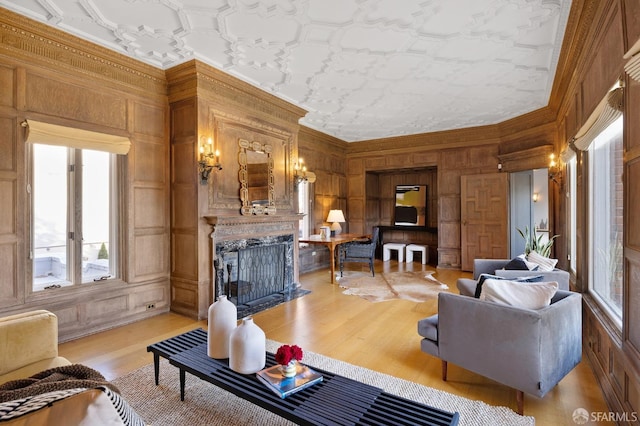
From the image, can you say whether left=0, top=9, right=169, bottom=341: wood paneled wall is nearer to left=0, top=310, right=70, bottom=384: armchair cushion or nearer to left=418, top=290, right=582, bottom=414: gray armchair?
left=0, top=310, right=70, bottom=384: armchair cushion

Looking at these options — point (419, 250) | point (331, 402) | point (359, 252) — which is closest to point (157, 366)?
point (331, 402)

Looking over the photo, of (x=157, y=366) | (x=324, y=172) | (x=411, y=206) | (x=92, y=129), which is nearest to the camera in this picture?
(x=157, y=366)

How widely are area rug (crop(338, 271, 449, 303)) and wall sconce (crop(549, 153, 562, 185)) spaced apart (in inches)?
96.4

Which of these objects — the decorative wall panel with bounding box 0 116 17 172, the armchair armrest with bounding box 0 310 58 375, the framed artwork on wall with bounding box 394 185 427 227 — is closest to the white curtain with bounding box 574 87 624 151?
the armchair armrest with bounding box 0 310 58 375

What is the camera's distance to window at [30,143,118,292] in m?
3.34

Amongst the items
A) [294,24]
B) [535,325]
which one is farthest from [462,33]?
[535,325]

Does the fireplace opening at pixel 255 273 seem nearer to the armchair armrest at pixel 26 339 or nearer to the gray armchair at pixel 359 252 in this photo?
the gray armchair at pixel 359 252

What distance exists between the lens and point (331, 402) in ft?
5.71

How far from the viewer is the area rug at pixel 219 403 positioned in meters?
2.17

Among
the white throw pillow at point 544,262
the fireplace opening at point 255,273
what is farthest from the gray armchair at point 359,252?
the white throw pillow at point 544,262

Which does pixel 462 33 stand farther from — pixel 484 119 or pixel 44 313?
pixel 44 313

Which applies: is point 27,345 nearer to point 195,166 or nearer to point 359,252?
point 195,166

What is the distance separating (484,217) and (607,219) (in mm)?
4083

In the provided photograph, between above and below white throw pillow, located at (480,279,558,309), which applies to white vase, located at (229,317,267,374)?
below
